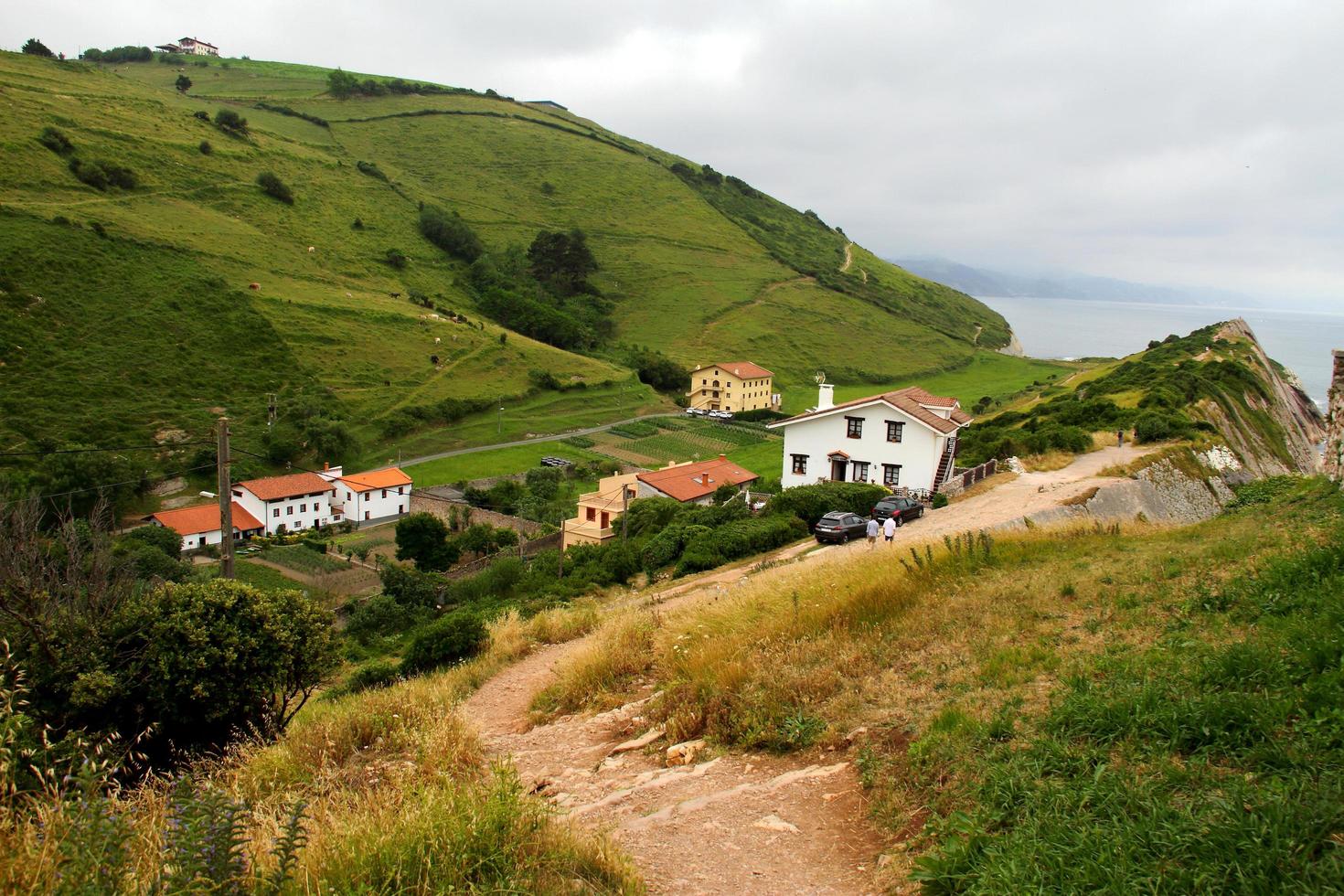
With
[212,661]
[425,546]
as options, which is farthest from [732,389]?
[212,661]

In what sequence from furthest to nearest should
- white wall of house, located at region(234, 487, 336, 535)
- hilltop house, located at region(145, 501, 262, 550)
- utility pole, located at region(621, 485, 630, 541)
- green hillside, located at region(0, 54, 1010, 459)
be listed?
green hillside, located at region(0, 54, 1010, 459) → white wall of house, located at region(234, 487, 336, 535) → hilltop house, located at region(145, 501, 262, 550) → utility pole, located at region(621, 485, 630, 541)

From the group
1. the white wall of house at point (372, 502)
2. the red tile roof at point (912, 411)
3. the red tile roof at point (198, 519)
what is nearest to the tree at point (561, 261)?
the white wall of house at point (372, 502)

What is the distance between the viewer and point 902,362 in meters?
103

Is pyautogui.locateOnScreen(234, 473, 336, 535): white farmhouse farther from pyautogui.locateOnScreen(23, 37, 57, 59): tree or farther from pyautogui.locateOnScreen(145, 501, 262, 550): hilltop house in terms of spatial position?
pyautogui.locateOnScreen(23, 37, 57, 59): tree

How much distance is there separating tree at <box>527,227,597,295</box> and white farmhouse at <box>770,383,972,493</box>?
79.4 m

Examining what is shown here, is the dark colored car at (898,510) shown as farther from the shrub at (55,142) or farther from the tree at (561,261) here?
the shrub at (55,142)

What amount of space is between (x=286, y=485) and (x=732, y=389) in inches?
1895

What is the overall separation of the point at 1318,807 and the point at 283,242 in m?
93.7

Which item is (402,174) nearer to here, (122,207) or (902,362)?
(122,207)

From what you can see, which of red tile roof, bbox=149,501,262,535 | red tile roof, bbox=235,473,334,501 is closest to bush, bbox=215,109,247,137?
red tile roof, bbox=235,473,334,501

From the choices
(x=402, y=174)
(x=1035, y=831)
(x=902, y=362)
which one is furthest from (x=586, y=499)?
(x=402, y=174)

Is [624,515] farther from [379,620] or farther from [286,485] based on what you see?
[286,485]

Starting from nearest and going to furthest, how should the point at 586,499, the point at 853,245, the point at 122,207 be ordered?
1. the point at 586,499
2. the point at 122,207
3. the point at 853,245

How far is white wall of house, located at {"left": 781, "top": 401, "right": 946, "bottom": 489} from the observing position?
2858 centimetres
